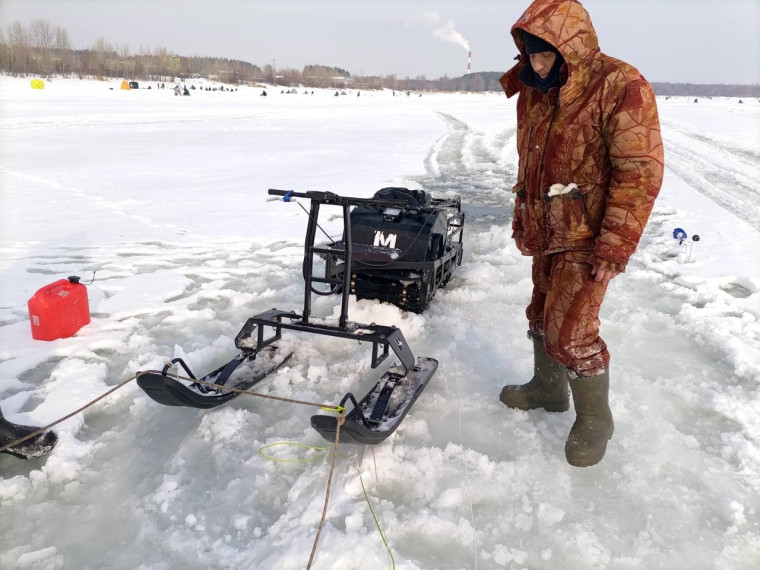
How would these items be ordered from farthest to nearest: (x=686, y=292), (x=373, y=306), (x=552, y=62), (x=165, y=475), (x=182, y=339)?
(x=686, y=292) < (x=373, y=306) < (x=182, y=339) < (x=165, y=475) < (x=552, y=62)

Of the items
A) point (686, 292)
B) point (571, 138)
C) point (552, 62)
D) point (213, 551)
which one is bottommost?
point (213, 551)

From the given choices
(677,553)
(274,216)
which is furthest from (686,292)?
(274,216)

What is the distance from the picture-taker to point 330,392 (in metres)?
3.32

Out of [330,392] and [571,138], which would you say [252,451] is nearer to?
[330,392]

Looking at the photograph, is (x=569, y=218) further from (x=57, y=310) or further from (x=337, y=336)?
(x=57, y=310)

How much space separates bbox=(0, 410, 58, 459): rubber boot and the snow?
6cm

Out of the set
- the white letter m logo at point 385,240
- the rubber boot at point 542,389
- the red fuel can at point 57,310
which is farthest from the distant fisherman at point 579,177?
the red fuel can at point 57,310

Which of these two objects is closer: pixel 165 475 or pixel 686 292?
pixel 165 475

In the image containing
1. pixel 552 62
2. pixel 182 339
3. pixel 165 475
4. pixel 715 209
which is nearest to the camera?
pixel 552 62

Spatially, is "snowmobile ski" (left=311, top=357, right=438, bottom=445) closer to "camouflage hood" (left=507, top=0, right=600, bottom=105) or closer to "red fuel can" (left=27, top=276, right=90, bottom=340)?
"camouflage hood" (left=507, top=0, right=600, bottom=105)

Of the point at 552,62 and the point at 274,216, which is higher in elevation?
the point at 552,62

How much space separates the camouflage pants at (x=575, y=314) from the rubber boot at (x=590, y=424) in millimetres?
84

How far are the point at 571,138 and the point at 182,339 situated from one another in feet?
9.76

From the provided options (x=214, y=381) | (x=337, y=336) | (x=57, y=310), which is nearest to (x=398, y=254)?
(x=337, y=336)
